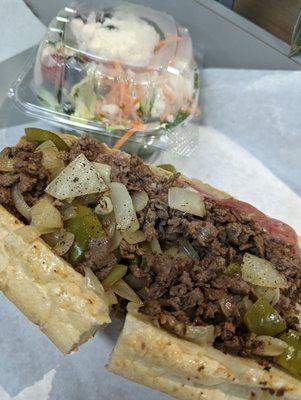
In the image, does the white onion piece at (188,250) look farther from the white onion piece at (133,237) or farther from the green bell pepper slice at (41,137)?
the green bell pepper slice at (41,137)

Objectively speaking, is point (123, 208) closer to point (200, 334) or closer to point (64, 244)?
point (64, 244)

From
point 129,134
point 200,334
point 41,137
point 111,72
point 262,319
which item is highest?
point 41,137

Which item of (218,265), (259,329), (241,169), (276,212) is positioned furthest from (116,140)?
(259,329)

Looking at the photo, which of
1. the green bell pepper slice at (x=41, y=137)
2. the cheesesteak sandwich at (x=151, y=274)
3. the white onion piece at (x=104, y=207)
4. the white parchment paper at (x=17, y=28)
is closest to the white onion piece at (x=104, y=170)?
the cheesesteak sandwich at (x=151, y=274)

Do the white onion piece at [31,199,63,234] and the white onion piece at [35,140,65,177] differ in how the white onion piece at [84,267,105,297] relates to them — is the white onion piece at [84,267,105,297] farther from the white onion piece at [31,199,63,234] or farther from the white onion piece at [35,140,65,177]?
the white onion piece at [35,140,65,177]

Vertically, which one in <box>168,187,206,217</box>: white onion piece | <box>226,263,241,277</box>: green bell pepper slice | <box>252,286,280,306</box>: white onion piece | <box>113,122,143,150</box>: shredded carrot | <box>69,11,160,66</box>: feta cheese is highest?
<box>69,11,160,66</box>: feta cheese

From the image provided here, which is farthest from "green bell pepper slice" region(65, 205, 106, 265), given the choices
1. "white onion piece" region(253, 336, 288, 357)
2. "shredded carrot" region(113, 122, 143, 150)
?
"shredded carrot" region(113, 122, 143, 150)

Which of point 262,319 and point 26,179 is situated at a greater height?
point 26,179

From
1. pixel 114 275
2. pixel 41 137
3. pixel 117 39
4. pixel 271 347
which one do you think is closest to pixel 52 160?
pixel 41 137
